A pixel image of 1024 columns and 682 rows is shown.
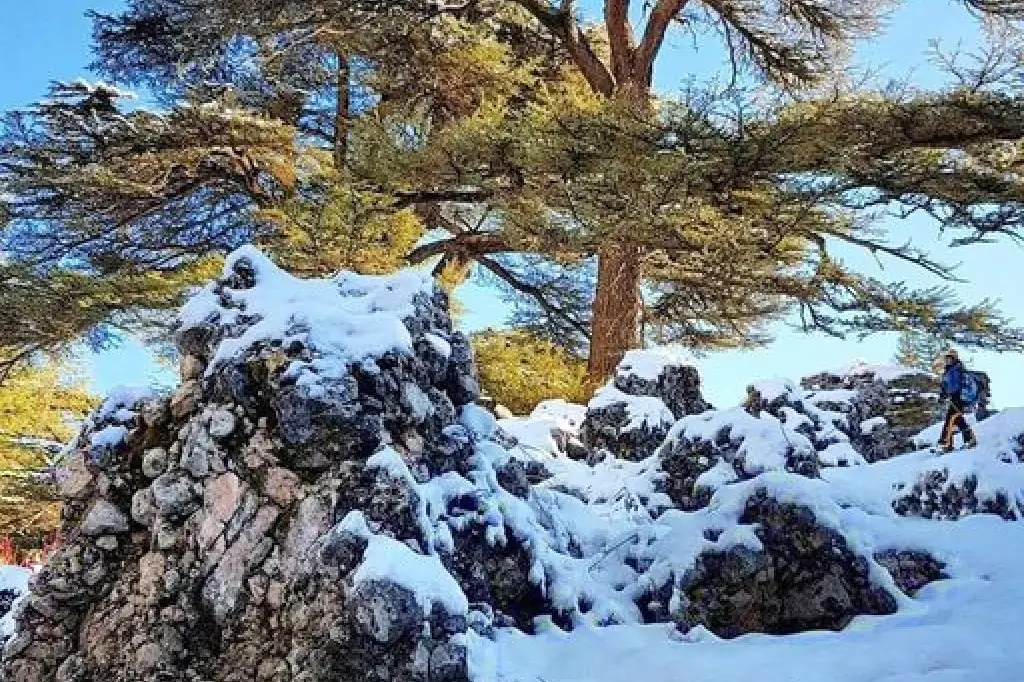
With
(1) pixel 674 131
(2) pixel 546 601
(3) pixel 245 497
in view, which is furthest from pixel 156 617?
(1) pixel 674 131

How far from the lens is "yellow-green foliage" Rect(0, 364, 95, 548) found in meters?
9.07

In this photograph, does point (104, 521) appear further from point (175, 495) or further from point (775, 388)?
point (775, 388)

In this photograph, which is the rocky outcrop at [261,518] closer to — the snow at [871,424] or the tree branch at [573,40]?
the snow at [871,424]

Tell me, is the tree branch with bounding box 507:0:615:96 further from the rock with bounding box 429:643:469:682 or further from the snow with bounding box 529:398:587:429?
the rock with bounding box 429:643:469:682

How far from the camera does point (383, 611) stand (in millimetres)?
2553

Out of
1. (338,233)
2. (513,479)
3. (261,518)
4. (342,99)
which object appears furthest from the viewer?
(342,99)

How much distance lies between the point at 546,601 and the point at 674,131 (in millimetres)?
5178

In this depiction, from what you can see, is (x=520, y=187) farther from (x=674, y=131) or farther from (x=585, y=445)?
(x=585, y=445)

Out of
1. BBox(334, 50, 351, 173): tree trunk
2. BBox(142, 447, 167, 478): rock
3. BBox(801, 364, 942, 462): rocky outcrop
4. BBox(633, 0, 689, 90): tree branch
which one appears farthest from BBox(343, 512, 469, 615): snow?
BBox(633, 0, 689, 90): tree branch

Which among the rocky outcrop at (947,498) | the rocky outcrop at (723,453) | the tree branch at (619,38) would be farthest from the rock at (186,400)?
the tree branch at (619,38)

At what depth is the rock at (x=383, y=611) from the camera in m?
2.55

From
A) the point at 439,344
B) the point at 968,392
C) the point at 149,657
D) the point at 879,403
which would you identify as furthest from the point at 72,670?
A: the point at 879,403

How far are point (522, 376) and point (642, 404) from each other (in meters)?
3.33

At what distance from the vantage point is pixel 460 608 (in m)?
2.71
